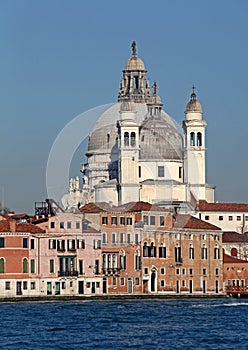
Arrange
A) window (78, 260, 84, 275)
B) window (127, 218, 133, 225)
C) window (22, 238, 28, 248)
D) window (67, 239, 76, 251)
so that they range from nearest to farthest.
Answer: window (22, 238, 28, 248) → window (67, 239, 76, 251) → window (78, 260, 84, 275) → window (127, 218, 133, 225)

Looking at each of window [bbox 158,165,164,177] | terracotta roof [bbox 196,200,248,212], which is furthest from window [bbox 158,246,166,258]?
window [bbox 158,165,164,177]

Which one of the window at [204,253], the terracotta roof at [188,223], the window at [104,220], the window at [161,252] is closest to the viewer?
the window at [104,220]

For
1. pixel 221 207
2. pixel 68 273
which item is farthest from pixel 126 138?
pixel 68 273

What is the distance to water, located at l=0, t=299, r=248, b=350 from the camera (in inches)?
2537

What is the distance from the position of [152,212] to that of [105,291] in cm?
702

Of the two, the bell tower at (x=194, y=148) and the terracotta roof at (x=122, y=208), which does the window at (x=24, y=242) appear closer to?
the terracotta roof at (x=122, y=208)

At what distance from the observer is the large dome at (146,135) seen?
12988 cm

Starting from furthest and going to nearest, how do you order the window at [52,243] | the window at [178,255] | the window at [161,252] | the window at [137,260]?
the window at [178,255], the window at [161,252], the window at [137,260], the window at [52,243]

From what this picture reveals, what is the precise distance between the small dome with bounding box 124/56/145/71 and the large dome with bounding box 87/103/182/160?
3824 millimetres

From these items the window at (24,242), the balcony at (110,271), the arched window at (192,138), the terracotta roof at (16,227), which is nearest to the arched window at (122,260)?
the balcony at (110,271)

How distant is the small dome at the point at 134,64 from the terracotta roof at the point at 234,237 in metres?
22.0

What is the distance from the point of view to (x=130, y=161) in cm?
12700

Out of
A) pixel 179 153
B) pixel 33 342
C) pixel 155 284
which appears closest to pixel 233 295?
pixel 155 284

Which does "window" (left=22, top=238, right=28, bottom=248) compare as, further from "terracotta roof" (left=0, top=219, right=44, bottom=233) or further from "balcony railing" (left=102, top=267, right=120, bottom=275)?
"balcony railing" (left=102, top=267, right=120, bottom=275)
